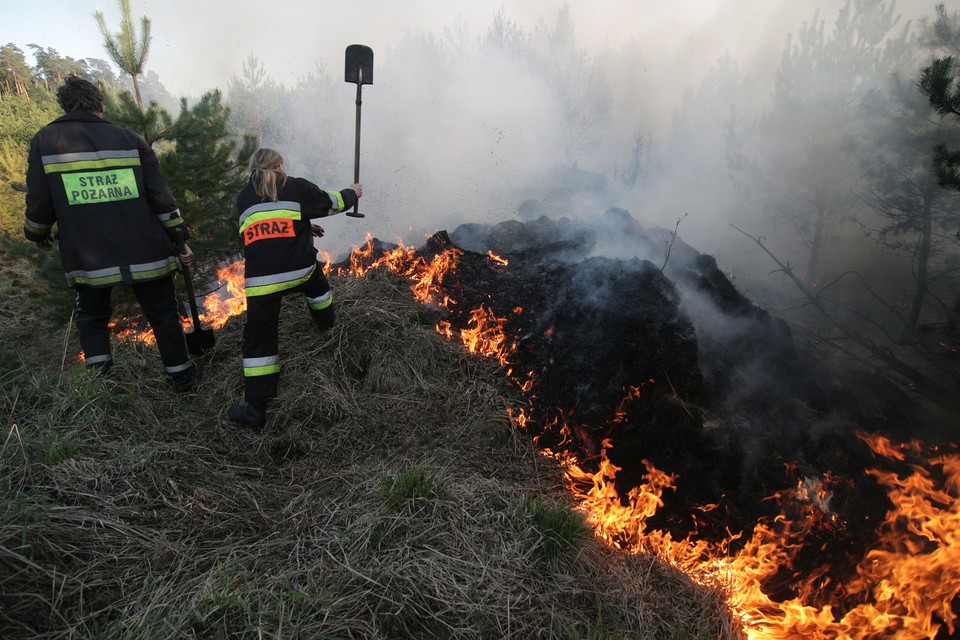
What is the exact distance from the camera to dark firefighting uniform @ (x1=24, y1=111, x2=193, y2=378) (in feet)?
10.2

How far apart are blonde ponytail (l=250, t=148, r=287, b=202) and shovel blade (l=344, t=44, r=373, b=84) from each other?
1.97 meters

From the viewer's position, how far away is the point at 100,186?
3195 millimetres

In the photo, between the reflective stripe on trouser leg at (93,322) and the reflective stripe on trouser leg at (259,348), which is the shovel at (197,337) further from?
the reflective stripe on trouser leg at (259,348)

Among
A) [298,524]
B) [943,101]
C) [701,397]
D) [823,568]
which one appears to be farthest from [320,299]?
[943,101]

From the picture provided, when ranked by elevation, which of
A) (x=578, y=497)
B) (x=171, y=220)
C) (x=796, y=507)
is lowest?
(x=578, y=497)

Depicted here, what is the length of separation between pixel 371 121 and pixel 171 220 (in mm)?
13584

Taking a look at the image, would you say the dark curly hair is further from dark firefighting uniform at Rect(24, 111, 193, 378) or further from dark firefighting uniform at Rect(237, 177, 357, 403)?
dark firefighting uniform at Rect(237, 177, 357, 403)

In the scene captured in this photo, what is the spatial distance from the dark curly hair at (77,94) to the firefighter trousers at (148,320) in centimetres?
119

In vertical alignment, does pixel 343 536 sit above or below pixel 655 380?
below

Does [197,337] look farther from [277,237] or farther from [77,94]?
[77,94]

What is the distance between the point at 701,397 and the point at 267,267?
3128 mm

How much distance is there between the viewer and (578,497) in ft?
10.0

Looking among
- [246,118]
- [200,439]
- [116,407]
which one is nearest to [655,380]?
[200,439]

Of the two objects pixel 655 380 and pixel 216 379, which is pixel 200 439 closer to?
pixel 216 379
